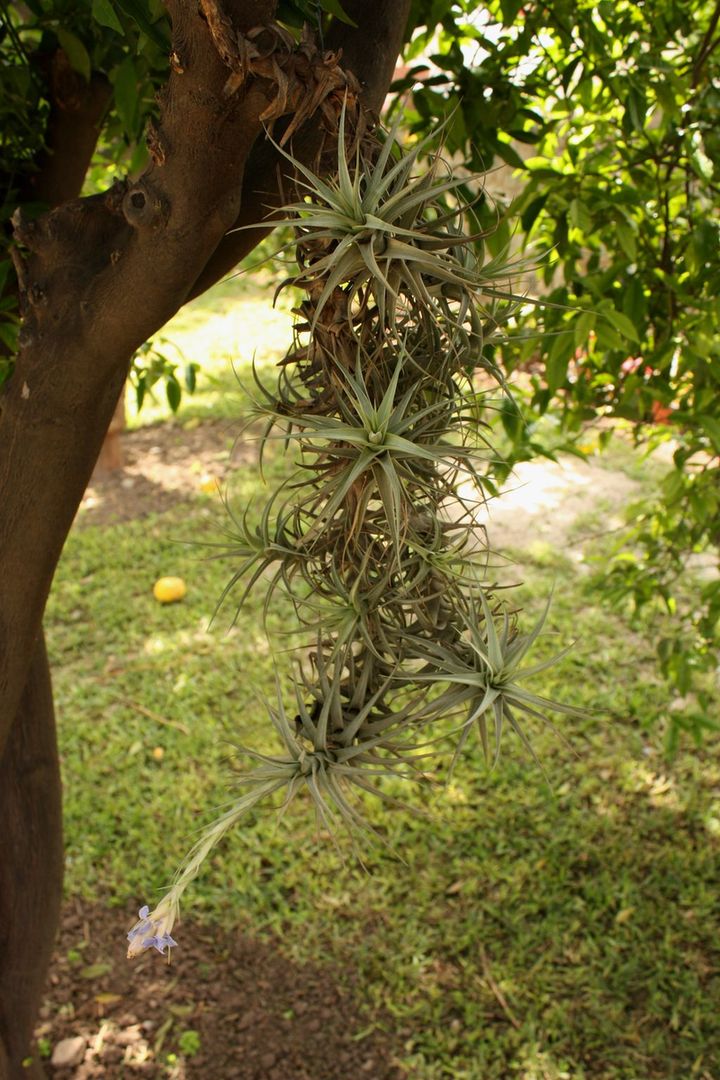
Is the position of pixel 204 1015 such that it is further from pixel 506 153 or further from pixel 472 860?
pixel 506 153

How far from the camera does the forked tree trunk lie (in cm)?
103

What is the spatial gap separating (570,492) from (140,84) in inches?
156

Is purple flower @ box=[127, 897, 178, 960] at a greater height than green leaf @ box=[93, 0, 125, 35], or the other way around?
green leaf @ box=[93, 0, 125, 35]

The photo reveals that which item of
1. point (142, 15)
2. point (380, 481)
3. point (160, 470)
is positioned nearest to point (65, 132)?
point (142, 15)

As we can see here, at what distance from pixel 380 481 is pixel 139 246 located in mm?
526

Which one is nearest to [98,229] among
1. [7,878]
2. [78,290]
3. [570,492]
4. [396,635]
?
[78,290]

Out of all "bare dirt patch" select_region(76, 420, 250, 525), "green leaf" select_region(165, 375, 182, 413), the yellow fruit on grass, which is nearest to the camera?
"green leaf" select_region(165, 375, 182, 413)

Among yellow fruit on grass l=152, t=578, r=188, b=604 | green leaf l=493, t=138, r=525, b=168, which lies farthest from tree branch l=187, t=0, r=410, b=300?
yellow fruit on grass l=152, t=578, r=188, b=604

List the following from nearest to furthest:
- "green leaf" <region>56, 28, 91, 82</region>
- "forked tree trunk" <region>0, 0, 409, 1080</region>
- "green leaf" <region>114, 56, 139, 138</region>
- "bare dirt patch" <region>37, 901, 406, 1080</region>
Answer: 1. "forked tree trunk" <region>0, 0, 409, 1080</region>
2. "green leaf" <region>114, 56, 139, 138</region>
3. "green leaf" <region>56, 28, 91, 82</region>
4. "bare dirt patch" <region>37, 901, 406, 1080</region>

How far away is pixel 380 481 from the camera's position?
3.03 feet

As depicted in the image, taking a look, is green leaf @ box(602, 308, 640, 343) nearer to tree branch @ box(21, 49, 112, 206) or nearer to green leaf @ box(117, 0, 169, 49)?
green leaf @ box(117, 0, 169, 49)

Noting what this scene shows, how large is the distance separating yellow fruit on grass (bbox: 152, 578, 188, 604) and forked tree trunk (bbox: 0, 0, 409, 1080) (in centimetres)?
286

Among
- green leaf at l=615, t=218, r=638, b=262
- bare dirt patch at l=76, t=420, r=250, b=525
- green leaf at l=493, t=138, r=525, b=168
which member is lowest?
bare dirt patch at l=76, t=420, r=250, b=525

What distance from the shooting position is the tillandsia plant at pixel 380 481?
2.92ft
